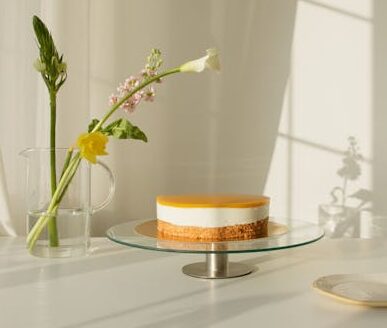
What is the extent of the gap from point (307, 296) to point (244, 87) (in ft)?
2.89

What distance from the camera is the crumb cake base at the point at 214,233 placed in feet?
3.26

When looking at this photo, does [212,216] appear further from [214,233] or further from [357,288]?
[357,288]

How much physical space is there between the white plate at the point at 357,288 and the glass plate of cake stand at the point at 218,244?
0.08 m

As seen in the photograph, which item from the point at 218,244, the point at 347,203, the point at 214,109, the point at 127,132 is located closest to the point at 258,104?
the point at 214,109

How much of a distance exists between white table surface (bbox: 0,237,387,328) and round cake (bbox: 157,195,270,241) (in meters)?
0.08

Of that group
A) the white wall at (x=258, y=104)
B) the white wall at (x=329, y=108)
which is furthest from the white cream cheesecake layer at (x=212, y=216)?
the white wall at (x=329, y=108)

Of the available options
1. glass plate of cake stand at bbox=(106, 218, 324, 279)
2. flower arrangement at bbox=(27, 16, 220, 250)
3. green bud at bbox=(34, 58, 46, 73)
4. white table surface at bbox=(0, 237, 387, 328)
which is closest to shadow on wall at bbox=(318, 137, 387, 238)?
white table surface at bbox=(0, 237, 387, 328)

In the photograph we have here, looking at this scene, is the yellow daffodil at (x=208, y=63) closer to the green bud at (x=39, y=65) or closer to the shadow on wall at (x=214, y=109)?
the green bud at (x=39, y=65)

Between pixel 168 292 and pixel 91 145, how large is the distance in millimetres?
320

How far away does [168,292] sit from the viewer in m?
0.93

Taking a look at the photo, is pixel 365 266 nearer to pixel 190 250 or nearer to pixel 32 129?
pixel 190 250

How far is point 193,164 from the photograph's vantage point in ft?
5.38

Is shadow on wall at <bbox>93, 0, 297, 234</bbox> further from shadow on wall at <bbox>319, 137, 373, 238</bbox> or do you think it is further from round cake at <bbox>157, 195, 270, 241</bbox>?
round cake at <bbox>157, 195, 270, 241</bbox>

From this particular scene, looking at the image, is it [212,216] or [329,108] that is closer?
[212,216]
